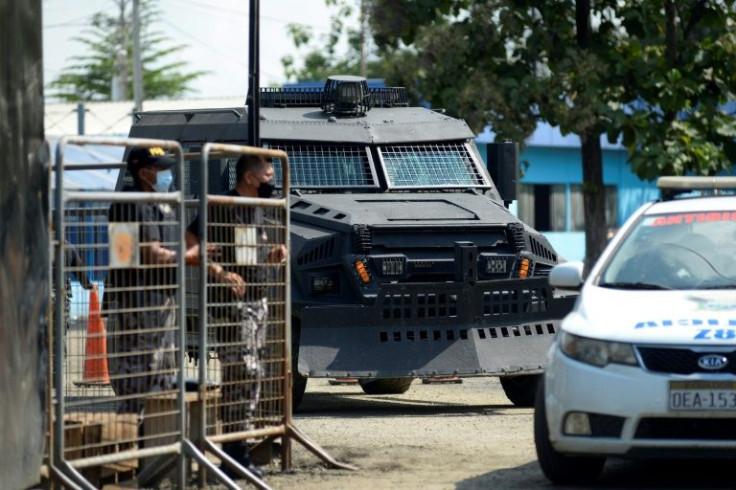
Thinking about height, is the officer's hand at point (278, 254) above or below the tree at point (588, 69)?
below

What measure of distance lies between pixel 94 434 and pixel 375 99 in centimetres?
730

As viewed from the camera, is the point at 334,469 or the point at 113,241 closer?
the point at 113,241

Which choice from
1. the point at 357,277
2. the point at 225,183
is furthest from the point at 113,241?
the point at 225,183

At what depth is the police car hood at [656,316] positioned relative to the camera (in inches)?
324

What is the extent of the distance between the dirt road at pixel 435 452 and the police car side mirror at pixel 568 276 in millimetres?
1068

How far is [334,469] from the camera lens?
9.41 metres

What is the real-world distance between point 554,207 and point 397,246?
36.9 m

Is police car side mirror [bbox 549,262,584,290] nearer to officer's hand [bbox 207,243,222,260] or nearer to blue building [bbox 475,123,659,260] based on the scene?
officer's hand [bbox 207,243,222,260]

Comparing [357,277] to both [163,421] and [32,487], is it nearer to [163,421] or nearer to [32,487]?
[163,421]

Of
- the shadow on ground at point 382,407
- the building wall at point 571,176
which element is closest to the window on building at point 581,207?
the building wall at point 571,176

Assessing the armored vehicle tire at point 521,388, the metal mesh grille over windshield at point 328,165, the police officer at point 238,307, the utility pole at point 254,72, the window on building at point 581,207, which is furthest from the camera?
the window on building at point 581,207

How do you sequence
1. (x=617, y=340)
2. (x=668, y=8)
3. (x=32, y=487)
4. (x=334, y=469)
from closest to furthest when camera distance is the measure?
(x=32, y=487) < (x=617, y=340) < (x=334, y=469) < (x=668, y=8)

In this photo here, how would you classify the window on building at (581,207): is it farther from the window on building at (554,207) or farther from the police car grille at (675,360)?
the police car grille at (675,360)

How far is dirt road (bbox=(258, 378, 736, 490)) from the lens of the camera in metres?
8.95
